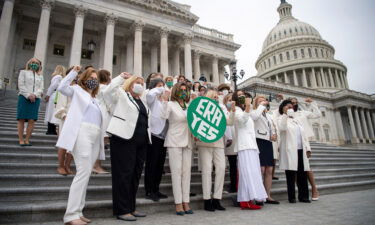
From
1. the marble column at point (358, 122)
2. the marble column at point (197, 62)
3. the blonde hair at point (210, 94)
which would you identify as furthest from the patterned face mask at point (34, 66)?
the marble column at point (358, 122)

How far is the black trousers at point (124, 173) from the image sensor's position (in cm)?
340

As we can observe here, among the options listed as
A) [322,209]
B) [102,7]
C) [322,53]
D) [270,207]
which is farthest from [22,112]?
[322,53]

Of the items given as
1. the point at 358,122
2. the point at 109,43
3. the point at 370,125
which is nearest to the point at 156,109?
the point at 109,43

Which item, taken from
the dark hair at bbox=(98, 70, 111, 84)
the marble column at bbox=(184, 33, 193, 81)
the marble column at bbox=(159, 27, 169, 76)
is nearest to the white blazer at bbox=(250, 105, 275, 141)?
the dark hair at bbox=(98, 70, 111, 84)

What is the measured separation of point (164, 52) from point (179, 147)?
19159 mm

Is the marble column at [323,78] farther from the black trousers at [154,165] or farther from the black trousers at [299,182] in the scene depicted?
the black trousers at [154,165]

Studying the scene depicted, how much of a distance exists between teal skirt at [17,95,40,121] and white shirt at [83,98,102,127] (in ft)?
10.7

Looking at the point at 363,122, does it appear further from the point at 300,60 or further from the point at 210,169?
the point at 210,169

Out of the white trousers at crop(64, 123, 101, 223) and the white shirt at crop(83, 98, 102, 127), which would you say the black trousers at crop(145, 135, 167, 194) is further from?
the white shirt at crop(83, 98, 102, 127)

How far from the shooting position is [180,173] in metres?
4.01

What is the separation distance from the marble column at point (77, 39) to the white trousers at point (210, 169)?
16882mm

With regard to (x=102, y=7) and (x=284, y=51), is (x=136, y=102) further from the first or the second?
(x=284, y=51)

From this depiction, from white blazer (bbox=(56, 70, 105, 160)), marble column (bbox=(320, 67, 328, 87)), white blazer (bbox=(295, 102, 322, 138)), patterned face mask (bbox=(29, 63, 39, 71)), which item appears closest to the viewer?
white blazer (bbox=(56, 70, 105, 160))

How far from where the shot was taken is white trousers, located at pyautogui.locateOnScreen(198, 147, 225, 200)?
4.20 metres
